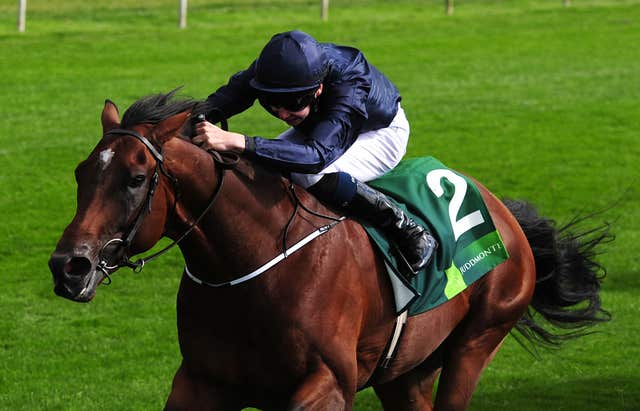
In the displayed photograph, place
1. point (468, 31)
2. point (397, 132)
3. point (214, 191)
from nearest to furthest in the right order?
point (214, 191), point (397, 132), point (468, 31)

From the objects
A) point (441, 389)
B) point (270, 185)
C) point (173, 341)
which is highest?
point (270, 185)

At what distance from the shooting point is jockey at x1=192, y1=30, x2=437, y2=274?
4.50 meters

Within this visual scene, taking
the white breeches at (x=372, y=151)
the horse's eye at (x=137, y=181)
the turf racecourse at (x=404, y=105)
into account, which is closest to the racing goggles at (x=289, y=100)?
the white breeches at (x=372, y=151)

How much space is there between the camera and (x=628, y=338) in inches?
354

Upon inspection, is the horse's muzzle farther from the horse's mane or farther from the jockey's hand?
the jockey's hand

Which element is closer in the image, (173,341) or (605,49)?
(173,341)

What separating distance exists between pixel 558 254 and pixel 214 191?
7.85ft

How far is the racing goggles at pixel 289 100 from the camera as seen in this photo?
4633 millimetres

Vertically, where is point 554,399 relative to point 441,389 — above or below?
below

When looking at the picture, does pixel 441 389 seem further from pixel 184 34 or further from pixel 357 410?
pixel 184 34

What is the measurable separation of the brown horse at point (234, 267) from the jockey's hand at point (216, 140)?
7 centimetres

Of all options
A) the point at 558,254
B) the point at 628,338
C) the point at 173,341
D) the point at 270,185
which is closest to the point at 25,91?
the point at 173,341

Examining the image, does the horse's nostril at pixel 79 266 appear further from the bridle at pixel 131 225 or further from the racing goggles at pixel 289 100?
the racing goggles at pixel 289 100

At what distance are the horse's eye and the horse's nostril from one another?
0.29 meters
